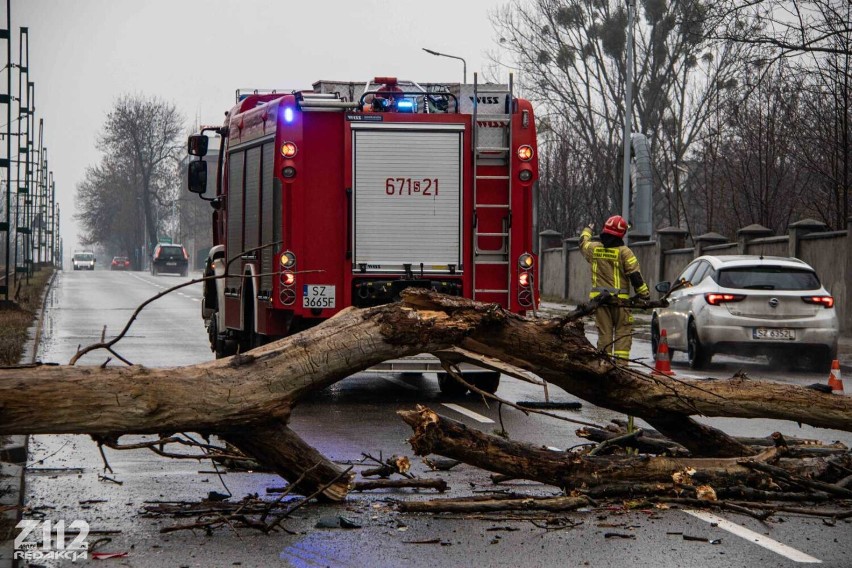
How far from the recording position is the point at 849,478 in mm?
7348

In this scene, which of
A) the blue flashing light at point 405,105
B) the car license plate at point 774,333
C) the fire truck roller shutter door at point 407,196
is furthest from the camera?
the car license plate at point 774,333

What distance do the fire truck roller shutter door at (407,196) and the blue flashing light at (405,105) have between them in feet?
0.94

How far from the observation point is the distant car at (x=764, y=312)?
16.4 meters

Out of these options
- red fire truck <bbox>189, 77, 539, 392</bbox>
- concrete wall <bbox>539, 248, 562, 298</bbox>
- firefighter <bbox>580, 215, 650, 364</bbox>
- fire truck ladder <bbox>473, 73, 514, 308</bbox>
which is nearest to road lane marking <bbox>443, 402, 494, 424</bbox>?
red fire truck <bbox>189, 77, 539, 392</bbox>

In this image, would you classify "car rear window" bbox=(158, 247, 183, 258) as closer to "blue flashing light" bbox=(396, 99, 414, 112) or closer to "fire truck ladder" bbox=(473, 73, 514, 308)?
"blue flashing light" bbox=(396, 99, 414, 112)

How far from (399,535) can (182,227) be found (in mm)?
110815

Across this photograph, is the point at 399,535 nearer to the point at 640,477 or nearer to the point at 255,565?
the point at 255,565

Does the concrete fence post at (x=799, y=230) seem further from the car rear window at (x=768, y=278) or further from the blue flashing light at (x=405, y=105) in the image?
the blue flashing light at (x=405, y=105)

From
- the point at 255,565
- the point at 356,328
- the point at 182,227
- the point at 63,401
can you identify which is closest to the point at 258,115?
the point at 356,328

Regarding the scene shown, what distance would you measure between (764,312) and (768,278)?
487 millimetres

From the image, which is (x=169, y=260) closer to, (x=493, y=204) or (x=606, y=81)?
(x=606, y=81)

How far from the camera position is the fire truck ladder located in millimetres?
12695

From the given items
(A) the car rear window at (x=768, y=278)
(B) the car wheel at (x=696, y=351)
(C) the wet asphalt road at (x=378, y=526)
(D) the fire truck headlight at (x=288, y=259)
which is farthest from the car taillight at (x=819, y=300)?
(D) the fire truck headlight at (x=288, y=259)

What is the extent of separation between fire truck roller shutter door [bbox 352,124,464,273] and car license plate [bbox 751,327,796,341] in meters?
5.43
